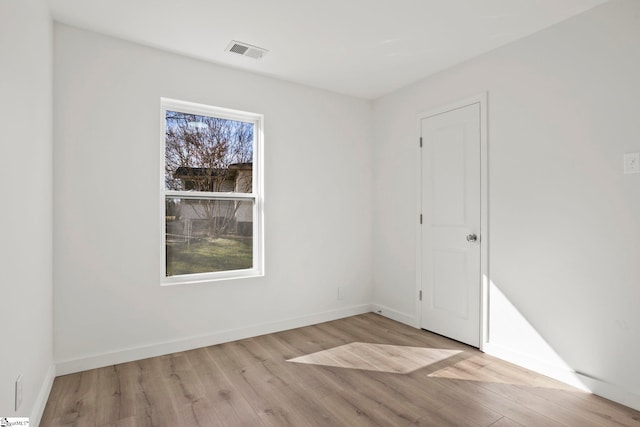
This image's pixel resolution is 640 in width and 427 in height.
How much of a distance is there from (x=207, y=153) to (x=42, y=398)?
7.19 ft

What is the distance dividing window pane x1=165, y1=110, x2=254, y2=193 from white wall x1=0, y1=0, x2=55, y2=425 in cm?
92

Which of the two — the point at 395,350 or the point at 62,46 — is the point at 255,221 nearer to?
the point at 395,350

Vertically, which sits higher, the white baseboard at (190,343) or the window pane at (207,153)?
the window pane at (207,153)

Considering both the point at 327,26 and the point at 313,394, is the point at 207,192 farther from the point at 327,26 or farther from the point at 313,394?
the point at 313,394

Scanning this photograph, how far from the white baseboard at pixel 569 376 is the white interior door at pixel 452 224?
Answer: 249 mm

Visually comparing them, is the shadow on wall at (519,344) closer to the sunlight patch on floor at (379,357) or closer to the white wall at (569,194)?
the white wall at (569,194)

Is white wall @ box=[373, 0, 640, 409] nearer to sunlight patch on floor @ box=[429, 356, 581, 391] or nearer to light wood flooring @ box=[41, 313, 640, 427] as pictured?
sunlight patch on floor @ box=[429, 356, 581, 391]

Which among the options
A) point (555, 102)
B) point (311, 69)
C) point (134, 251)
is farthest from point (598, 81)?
point (134, 251)

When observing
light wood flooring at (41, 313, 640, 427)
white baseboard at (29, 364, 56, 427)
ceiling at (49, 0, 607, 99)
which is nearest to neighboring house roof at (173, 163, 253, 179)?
ceiling at (49, 0, 607, 99)

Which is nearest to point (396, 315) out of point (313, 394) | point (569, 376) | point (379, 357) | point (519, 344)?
point (379, 357)

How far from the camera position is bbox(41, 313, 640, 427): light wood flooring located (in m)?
2.09

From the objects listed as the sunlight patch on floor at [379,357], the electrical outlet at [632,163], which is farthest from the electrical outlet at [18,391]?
the electrical outlet at [632,163]

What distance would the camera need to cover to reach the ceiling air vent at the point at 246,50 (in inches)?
116

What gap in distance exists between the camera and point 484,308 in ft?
10.1
